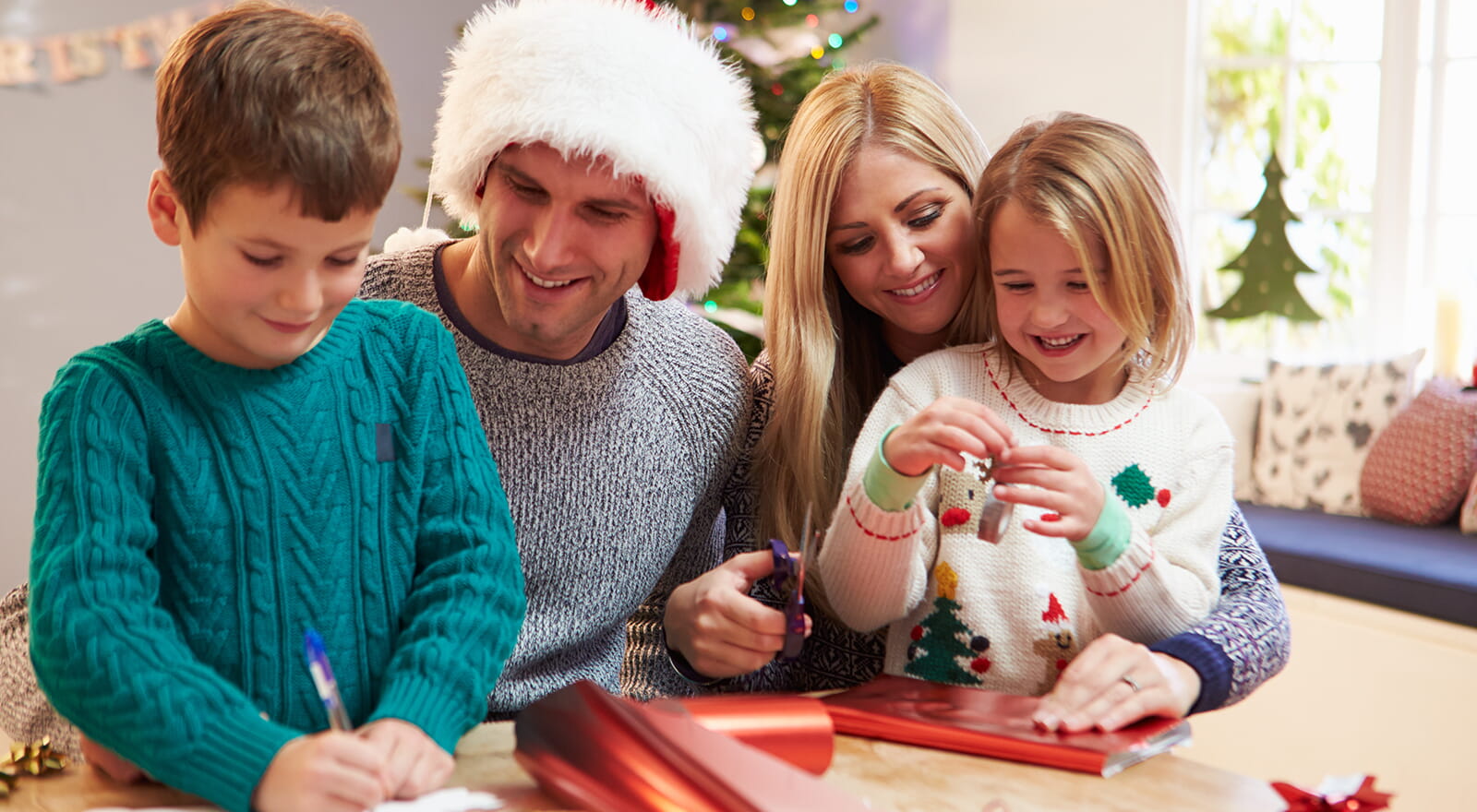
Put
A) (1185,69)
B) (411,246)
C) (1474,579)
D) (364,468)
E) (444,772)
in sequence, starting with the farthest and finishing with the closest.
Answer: (1185,69) < (1474,579) < (411,246) < (364,468) < (444,772)

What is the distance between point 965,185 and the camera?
167 cm

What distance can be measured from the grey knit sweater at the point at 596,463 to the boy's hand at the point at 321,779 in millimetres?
558

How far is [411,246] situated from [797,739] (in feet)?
3.12

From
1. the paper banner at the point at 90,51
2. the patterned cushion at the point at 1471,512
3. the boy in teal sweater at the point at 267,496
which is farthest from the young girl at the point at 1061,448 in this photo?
the paper banner at the point at 90,51

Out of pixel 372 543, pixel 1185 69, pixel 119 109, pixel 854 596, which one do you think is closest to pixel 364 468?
pixel 372 543

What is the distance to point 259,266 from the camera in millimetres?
905

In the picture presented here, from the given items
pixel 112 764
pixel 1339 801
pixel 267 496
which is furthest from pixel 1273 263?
pixel 112 764

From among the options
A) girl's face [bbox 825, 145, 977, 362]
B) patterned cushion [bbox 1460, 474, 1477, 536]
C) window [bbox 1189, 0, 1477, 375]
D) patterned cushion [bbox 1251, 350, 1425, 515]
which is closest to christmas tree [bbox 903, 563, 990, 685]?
girl's face [bbox 825, 145, 977, 362]

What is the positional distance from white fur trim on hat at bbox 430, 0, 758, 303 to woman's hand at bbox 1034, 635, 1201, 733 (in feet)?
2.11

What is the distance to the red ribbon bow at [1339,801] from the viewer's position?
918 millimetres

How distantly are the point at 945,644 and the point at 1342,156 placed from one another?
3534mm

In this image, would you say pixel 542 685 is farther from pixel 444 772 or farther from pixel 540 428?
pixel 444 772

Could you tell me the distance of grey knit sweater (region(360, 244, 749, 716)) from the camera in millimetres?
1444

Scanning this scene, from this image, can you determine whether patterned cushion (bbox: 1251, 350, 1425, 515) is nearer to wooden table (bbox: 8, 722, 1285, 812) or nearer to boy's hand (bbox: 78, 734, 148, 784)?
wooden table (bbox: 8, 722, 1285, 812)
